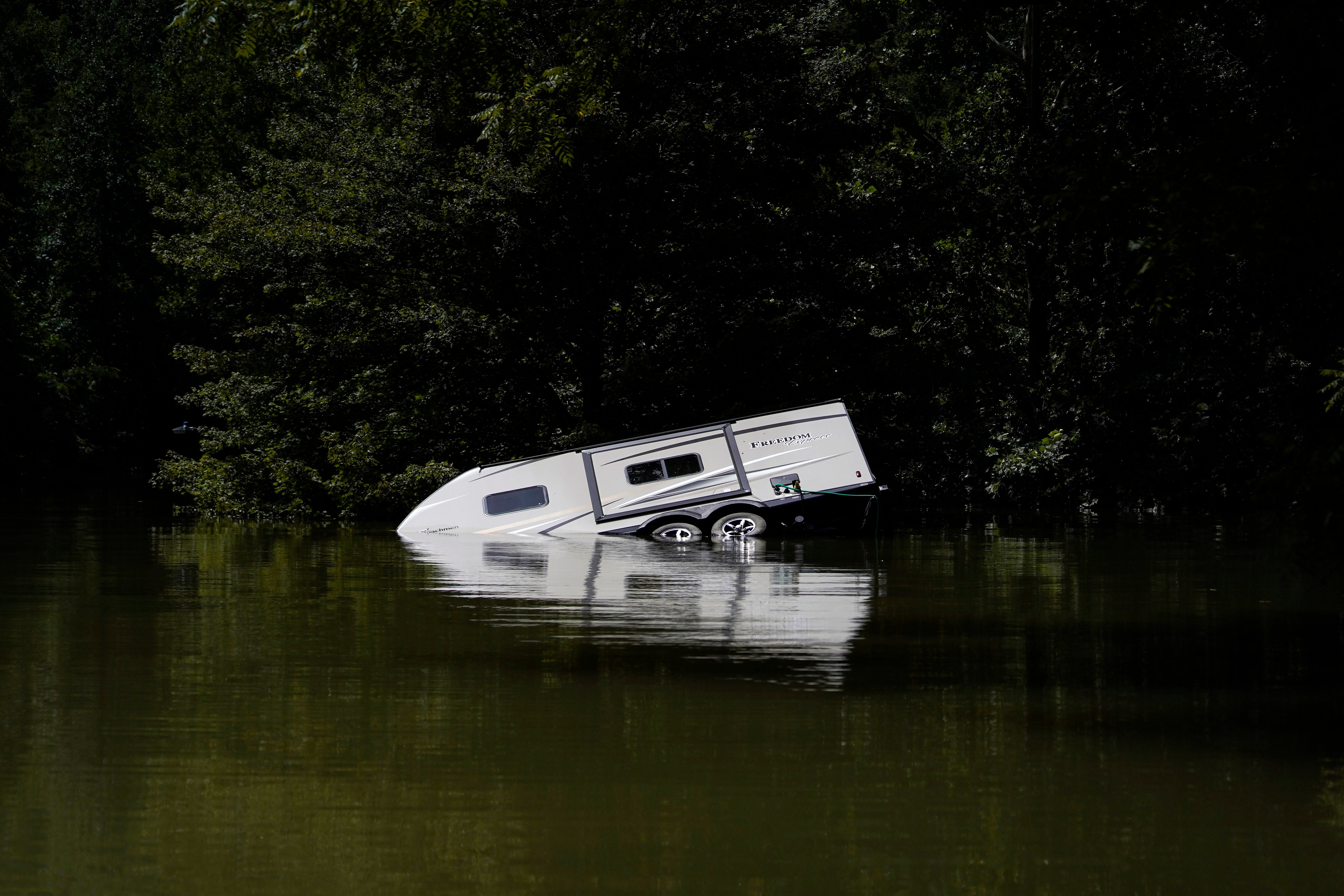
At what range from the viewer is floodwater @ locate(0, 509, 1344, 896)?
687 cm

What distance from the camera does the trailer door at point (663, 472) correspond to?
28891mm

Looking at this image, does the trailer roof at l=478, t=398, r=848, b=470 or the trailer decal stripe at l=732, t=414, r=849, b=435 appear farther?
the trailer roof at l=478, t=398, r=848, b=470

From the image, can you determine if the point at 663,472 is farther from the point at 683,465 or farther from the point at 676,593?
the point at 676,593

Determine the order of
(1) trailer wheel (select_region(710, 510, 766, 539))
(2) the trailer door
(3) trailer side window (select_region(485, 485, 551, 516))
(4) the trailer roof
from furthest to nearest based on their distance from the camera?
(3) trailer side window (select_region(485, 485, 551, 516))
(4) the trailer roof
(2) the trailer door
(1) trailer wheel (select_region(710, 510, 766, 539))

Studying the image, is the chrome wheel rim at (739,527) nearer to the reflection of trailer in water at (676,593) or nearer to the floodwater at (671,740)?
the reflection of trailer in water at (676,593)

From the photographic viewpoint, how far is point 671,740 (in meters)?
9.45

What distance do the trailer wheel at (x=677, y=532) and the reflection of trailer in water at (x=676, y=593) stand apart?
1125 mm

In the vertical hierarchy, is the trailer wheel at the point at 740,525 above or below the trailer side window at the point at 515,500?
below

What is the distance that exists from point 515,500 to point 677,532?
3.00 meters

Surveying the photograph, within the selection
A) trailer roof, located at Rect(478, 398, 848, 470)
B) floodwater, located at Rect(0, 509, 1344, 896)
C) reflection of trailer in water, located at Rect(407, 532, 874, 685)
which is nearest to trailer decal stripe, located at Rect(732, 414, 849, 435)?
trailer roof, located at Rect(478, 398, 848, 470)

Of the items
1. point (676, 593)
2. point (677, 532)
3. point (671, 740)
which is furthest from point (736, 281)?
point (671, 740)

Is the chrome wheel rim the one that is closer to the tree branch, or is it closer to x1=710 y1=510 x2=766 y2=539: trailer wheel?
x1=710 y1=510 x2=766 y2=539: trailer wheel

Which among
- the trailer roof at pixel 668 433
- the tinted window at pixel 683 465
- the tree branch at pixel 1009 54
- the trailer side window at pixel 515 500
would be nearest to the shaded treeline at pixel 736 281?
the tree branch at pixel 1009 54

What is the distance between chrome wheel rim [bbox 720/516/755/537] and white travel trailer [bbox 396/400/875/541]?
0.01 meters
